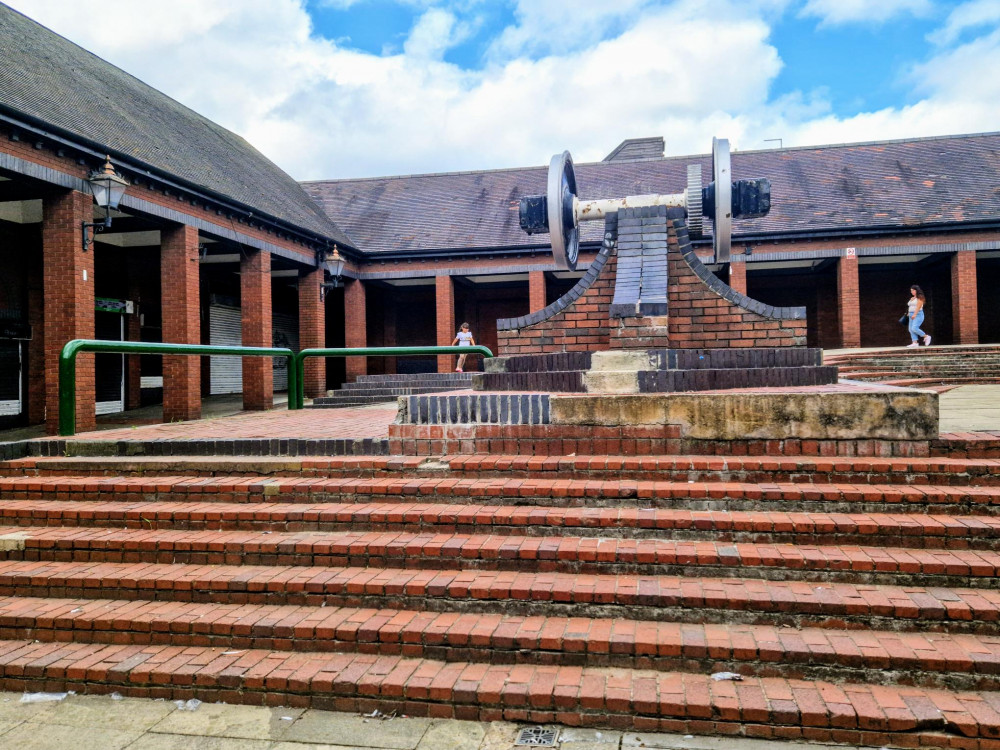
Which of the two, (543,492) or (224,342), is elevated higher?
(224,342)

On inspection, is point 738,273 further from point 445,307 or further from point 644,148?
point 644,148

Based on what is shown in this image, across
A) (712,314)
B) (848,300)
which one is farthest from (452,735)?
(848,300)

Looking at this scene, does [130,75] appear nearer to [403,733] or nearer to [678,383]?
[678,383]

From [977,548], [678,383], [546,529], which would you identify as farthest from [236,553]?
[977,548]

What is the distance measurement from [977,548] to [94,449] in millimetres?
5484

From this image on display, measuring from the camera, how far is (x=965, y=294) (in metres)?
16.7

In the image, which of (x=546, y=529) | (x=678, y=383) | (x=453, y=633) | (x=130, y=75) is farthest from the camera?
(x=130, y=75)

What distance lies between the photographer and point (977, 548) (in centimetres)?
315

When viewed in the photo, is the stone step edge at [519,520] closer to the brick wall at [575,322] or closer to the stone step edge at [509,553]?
the stone step edge at [509,553]

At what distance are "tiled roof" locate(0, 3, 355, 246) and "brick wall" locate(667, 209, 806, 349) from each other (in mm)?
8158

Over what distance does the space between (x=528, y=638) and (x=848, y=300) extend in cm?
1718

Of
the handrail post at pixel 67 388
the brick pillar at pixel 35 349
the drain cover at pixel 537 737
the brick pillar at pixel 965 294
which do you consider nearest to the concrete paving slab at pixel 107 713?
the drain cover at pixel 537 737

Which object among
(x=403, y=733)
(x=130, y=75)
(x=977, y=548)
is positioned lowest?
(x=403, y=733)

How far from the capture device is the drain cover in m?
2.43
